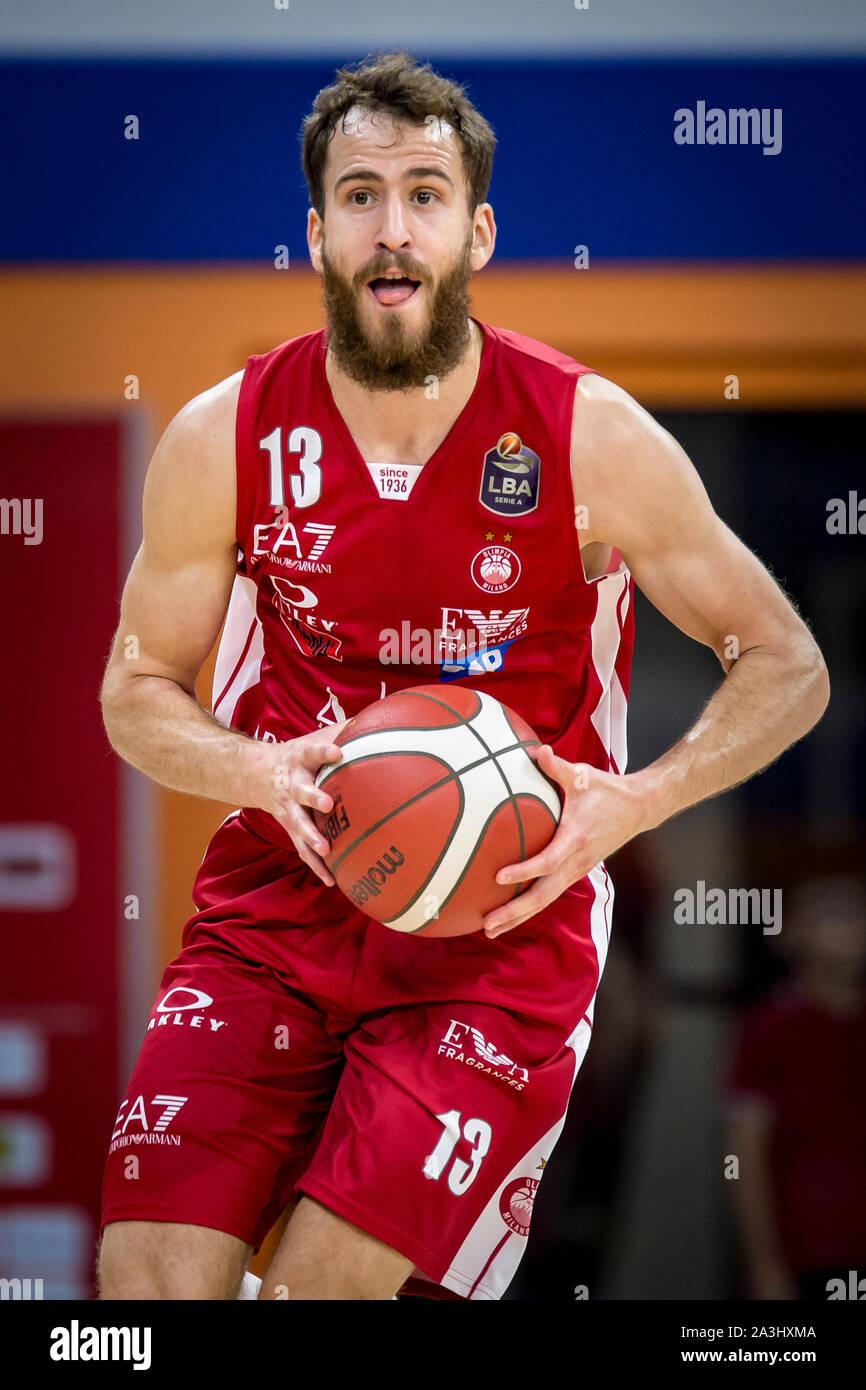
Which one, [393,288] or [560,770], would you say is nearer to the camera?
[560,770]

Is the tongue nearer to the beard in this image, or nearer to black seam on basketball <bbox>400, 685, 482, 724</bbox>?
the beard

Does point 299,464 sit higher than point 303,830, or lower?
higher

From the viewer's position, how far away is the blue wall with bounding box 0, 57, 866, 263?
Result: 388 centimetres

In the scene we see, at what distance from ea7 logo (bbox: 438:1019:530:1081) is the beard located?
99 centimetres

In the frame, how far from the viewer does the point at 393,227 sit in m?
2.23

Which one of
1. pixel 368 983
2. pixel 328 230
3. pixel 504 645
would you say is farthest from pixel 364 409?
pixel 368 983

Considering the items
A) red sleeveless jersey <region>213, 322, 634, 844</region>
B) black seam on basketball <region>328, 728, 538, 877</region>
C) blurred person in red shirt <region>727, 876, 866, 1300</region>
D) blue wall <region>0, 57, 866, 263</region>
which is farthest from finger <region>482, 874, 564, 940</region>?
blue wall <region>0, 57, 866, 263</region>

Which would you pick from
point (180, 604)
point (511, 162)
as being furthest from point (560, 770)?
point (511, 162)

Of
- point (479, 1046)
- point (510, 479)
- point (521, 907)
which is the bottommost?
point (479, 1046)

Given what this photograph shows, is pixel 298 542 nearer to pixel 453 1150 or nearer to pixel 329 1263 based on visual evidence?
pixel 453 1150

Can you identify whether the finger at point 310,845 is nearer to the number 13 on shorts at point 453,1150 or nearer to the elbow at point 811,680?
the number 13 on shorts at point 453,1150

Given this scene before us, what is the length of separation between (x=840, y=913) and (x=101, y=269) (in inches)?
106

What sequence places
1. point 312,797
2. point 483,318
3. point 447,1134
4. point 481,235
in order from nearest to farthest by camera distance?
point 312,797 → point 447,1134 → point 481,235 → point 483,318

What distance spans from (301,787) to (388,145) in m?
1.02
